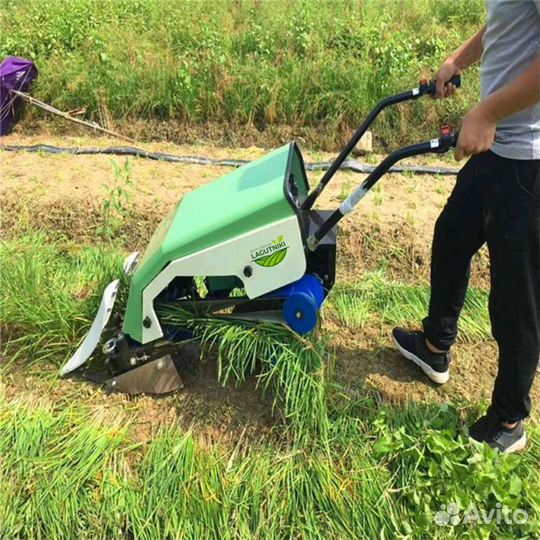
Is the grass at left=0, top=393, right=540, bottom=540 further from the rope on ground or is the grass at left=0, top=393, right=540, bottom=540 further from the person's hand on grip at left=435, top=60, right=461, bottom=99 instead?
the rope on ground

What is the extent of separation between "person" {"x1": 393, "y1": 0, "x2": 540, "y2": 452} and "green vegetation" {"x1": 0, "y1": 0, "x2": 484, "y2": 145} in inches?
122

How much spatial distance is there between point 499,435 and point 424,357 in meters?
0.47

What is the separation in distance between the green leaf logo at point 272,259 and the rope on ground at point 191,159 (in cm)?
268

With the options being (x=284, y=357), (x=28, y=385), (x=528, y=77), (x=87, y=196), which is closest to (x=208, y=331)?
(x=284, y=357)

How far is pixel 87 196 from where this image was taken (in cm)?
412

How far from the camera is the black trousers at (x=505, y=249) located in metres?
1.76

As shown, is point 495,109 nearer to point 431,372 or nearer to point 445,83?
point 445,83

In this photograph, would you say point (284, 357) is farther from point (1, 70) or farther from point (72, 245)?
point (1, 70)

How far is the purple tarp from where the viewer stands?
5.47 metres

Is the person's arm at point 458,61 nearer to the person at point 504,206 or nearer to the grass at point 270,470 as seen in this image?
the person at point 504,206

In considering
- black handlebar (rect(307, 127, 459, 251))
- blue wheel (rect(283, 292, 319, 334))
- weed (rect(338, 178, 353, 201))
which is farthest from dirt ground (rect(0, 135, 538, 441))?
black handlebar (rect(307, 127, 459, 251))

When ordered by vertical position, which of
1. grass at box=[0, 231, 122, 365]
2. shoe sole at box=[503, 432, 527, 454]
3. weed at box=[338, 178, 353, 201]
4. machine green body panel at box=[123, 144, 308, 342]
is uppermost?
machine green body panel at box=[123, 144, 308, 342]

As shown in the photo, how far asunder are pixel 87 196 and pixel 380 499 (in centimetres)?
302

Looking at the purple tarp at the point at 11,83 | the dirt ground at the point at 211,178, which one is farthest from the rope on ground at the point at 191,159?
the purple tarp at the point at 11,83
